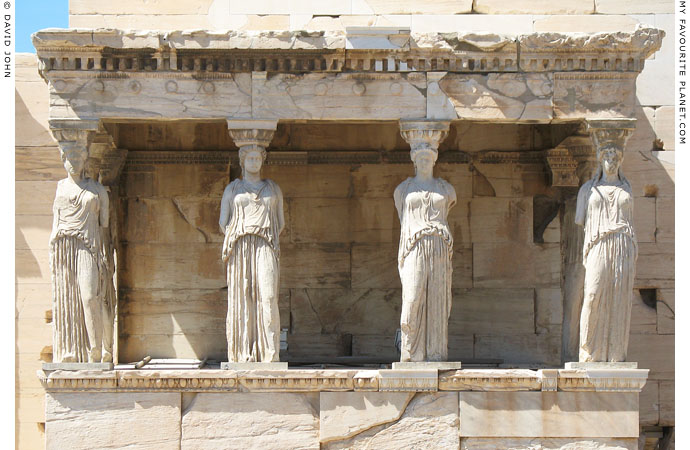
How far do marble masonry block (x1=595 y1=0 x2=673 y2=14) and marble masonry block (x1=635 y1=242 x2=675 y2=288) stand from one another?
233 centimetres

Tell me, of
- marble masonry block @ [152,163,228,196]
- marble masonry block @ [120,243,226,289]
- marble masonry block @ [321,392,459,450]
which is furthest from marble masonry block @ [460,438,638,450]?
marble masonry block @ [152,163,228,196]

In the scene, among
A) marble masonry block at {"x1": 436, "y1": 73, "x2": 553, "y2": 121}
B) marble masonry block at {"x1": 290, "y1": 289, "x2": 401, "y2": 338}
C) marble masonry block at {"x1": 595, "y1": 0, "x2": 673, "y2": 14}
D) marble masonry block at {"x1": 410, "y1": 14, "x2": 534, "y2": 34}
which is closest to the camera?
marble masonry block at {"x1": 436, "y1": 73, "x2": 553, "y2": 121}

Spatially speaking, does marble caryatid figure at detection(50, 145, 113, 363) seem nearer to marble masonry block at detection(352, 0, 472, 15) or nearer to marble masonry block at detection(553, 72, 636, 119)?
marble masonry block at detection(352, 0, 472, 15)

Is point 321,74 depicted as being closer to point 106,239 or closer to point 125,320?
point 106,239

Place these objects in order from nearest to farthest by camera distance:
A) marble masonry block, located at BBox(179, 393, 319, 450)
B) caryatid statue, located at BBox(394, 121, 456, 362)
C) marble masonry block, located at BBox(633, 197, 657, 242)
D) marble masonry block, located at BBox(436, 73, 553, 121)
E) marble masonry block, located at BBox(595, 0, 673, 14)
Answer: caryatid statue, located at BBox(394, 121, 456, 362), marble masonry block, located at BBox(179, 393, 319, 450), marble masonry block, located at BBox(436, 73, 553, 121), marble masonry block, located at BBox(595, 0, 673, 14), marble masonry block, located at BBox(633, 197, 657, 242)

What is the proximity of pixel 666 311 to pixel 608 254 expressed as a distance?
94.3 inches

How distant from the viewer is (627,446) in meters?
10.9

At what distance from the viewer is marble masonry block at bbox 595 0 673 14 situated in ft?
41.5

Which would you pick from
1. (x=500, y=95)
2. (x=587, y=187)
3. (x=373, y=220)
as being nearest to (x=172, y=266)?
(x=373, y=220)

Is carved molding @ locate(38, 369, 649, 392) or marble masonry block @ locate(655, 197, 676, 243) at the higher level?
marble masonry block @ locate(655, 197, 676, 243)

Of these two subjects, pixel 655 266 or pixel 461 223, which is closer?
pixel 655 266

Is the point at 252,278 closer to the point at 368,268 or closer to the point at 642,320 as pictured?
the point at 368,268

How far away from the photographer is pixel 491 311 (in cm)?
1298
